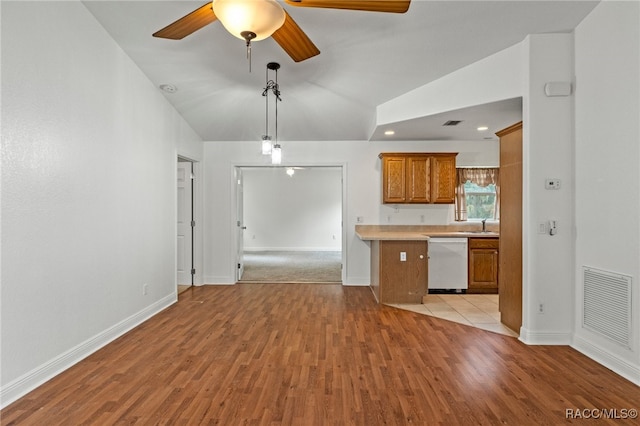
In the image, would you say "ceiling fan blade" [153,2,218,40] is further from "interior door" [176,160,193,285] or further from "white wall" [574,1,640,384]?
"interior door" [176,160,193,285]

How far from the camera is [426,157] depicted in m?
5.38

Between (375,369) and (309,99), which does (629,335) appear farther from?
(309,99)

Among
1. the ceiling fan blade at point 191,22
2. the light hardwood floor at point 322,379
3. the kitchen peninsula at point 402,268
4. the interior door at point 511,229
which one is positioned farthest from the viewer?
the kitchen peninsula at point 402,268

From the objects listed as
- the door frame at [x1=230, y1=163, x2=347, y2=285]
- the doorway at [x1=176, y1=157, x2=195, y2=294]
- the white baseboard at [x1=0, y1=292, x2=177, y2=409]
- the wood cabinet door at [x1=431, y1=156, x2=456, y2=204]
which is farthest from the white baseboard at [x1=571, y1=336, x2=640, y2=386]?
the doorway at [x1=176, y1=157, x2=195, y2=294]

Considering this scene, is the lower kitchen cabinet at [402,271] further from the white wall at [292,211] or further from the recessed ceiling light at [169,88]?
the white wall at [292,211]

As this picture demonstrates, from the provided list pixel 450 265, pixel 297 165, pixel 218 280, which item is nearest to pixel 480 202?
pixel 450 265

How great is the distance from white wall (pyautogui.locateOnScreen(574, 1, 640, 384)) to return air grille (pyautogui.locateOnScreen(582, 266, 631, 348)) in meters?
0.05

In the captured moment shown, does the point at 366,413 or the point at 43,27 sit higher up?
the point at 43,27

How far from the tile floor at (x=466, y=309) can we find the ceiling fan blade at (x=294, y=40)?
3.24 metres

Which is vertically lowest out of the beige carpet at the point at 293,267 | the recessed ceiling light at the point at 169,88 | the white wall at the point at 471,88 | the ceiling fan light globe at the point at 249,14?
the beige carpet at the point at 293,267

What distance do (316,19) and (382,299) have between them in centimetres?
338

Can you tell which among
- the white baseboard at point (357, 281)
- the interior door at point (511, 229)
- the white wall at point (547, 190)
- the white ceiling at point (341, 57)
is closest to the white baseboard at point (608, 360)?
the white wall at point (547, 190)

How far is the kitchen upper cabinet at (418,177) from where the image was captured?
538 centimetres

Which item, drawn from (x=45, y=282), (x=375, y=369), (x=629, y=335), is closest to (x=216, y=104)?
(x=45, y=282)
